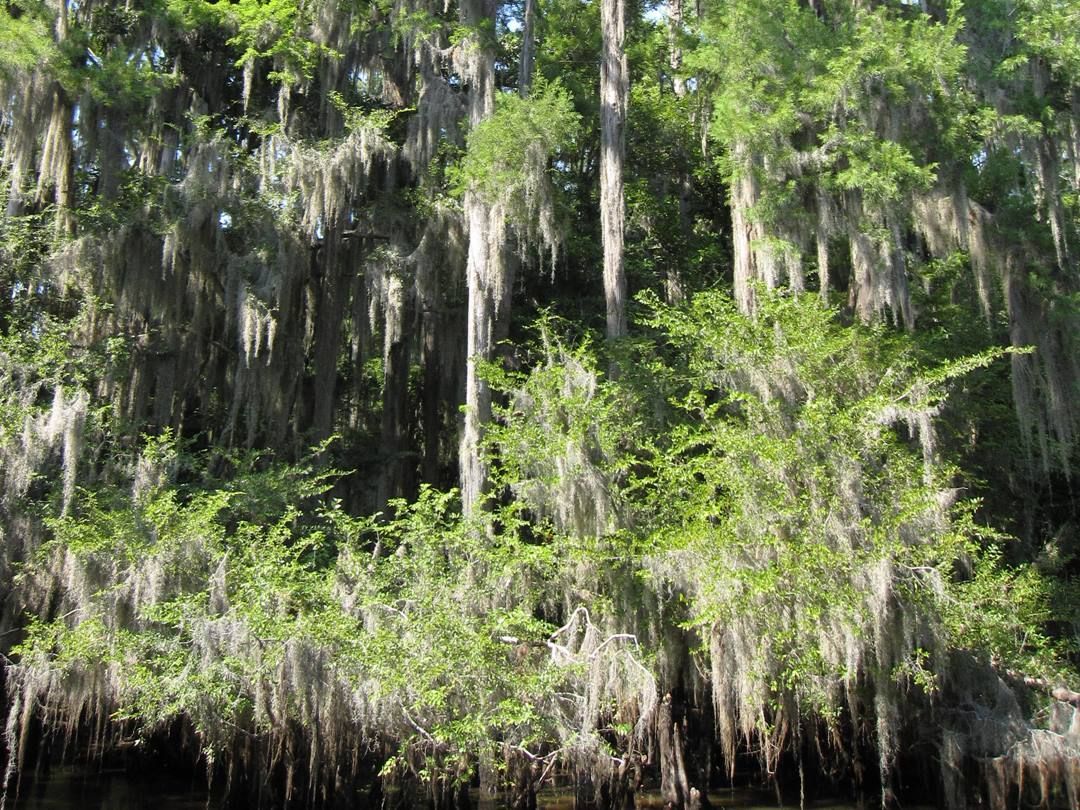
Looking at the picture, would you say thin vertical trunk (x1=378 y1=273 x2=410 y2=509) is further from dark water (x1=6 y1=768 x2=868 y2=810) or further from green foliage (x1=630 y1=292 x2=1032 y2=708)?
dark water (x1=6 y1=768 x2=868 y2=810)

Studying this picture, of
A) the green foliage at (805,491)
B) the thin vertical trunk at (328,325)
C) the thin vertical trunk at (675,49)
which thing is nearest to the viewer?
the green foliage at (805,491)

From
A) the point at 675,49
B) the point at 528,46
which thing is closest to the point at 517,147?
the point at 528,46

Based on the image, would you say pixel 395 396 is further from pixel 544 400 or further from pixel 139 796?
pixel 139 796

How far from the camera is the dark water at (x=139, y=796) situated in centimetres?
1105

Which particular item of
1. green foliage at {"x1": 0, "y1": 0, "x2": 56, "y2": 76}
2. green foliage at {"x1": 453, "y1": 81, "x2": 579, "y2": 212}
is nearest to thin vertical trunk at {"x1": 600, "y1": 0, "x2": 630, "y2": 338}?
green foliage at {"x1": 453, "y1": 81, "x2": 579, "y2": 212}

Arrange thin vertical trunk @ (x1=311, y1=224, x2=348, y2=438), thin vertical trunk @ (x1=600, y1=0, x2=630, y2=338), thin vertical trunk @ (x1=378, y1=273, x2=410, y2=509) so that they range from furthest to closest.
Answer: thin vertical trunk @ (x1=311, y1=224, x2=348, y2=438), thin vertical trunk @ (x1=378, y1=273, x2=410, y2=509), thin vertical trunk @ (x1=600, y1=0, x2=630, y2=338)

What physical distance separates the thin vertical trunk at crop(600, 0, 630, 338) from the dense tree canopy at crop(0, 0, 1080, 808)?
8 cm

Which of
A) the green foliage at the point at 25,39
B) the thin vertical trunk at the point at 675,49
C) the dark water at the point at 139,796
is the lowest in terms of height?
the dark water at the point at 139,796

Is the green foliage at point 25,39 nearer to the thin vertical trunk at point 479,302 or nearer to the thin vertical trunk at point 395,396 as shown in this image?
the thin vertical trunk at point 395,396

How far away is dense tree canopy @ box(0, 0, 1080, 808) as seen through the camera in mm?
9391

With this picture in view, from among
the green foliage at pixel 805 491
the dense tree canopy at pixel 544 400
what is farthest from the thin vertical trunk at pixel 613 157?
the green foliage at pixel 805 491

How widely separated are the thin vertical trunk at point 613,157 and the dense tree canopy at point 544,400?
0.25ft

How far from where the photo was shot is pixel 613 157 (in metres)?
14.5

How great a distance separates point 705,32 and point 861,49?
2662 mm
